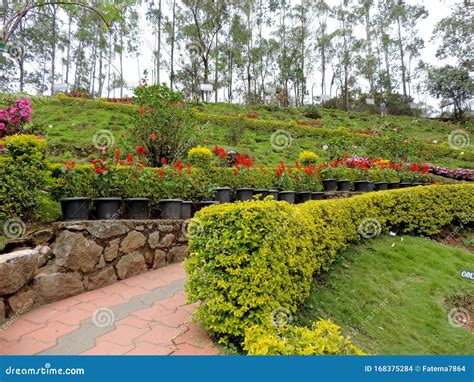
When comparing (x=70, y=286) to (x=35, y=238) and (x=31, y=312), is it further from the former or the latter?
(x=35, y=238)

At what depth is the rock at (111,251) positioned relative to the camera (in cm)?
385

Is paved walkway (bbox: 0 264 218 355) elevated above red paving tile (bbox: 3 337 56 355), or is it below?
above

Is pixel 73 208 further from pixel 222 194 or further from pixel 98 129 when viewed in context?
pixel 98 129

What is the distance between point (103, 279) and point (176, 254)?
43.4 inches

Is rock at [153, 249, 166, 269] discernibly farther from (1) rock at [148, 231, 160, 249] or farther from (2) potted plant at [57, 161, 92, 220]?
(2) potted plant at [57, 161, 92, 220]

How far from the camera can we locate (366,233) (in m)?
5.69

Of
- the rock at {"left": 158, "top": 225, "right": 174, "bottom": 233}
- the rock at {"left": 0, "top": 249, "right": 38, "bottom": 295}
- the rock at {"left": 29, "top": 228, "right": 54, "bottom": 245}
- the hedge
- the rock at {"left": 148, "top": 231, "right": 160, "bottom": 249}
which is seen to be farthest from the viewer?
the rock at {"left": 158, "top": 225, "right": 174, "bottom": 233}

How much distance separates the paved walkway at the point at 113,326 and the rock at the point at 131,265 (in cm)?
26

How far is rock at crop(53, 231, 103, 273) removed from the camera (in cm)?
353

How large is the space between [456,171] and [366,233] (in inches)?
345

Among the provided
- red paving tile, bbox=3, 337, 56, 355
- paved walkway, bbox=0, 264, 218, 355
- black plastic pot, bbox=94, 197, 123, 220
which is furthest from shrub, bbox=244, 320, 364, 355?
black plastic pot, bbox=94, 197, 123, 220

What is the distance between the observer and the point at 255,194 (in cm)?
612

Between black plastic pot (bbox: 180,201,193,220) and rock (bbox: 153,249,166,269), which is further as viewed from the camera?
black plastic pot (bbox: 180,201,193,220)

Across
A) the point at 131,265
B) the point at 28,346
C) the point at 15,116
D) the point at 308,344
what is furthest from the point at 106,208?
the point at 308,344
